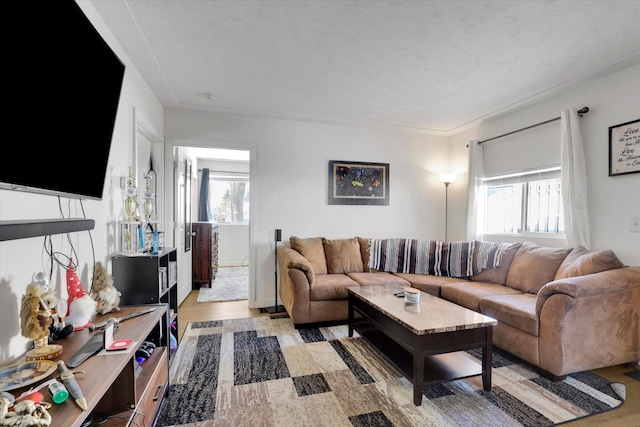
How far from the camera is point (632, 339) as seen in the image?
227 centimetres

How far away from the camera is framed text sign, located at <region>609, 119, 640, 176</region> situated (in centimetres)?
246

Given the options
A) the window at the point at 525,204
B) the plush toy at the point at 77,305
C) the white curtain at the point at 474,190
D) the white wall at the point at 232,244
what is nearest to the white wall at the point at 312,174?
the white curtain at the point at 474,190

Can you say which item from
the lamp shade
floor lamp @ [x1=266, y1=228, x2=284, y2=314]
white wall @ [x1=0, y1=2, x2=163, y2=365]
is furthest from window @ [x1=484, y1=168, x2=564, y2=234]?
white wall @ [x1=0, y1=2, x2=163, y2=365]

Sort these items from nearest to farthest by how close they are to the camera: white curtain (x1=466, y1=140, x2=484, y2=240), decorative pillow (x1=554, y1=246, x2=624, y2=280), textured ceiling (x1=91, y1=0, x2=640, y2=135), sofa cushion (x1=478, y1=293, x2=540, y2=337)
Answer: textured ceiling (x1=91, y1=0, x2=640, y2=135)
sofa cushion (x1=478, y1=293, x2=540, y2=337)
decorative pillow (x1=554, y1=246, x2=624, y2=280)
white curtain (x1=466, y1=140, x2=484, y2=240)

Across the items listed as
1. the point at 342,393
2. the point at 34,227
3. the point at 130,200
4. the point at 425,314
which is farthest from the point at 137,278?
the point at 425,314

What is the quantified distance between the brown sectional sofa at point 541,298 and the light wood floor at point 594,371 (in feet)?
0.38

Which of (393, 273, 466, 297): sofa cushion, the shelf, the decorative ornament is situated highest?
the decorative ornament

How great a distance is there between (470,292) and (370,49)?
92.0 inches

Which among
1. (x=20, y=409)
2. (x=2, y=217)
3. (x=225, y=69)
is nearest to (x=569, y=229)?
(x=225, y=69)

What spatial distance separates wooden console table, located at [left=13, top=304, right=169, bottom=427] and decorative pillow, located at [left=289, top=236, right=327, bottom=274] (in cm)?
199

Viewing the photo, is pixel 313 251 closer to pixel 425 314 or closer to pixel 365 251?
pixel 365 251

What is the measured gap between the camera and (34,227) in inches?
45.0

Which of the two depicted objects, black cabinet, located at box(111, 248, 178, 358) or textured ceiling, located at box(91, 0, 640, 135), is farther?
black cabinet, located at box(111, 248, 178, 358)

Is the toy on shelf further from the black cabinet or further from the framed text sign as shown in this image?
the framed text sign
